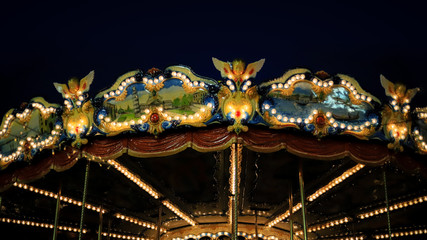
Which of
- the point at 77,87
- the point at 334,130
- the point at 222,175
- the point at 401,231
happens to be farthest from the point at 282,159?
the point at 401,231

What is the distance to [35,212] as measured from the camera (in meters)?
12.5

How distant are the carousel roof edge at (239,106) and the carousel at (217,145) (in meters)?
0.02

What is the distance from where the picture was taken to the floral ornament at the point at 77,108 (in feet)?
26.0

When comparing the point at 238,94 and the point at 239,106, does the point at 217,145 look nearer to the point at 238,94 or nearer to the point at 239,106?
the point at 239,106

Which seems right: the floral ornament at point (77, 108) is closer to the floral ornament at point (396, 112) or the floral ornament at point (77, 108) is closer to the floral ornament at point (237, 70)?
the floral ornament at point (237, 70)

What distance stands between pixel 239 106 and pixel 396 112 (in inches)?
103

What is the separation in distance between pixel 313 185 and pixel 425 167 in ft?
9.50

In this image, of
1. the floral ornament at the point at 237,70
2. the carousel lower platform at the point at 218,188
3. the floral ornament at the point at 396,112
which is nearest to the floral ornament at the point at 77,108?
the carousel lower platform at the point at 218,188

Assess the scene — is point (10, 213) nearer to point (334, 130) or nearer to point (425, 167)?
point (334, 130)

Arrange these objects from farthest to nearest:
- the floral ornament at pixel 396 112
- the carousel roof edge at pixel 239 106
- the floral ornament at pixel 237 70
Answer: the floral ornament at pixel 396 112
the carousel roof edge at pixel 239 106
the floral ornament at pixel 237 70

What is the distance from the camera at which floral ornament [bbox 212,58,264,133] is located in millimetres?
7340

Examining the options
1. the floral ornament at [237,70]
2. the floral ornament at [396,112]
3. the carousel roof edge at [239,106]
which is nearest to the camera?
the floral ornament at [237,70]

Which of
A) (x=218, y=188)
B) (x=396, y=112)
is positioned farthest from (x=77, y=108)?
(x=396, y=112)

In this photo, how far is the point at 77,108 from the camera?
8023mm
